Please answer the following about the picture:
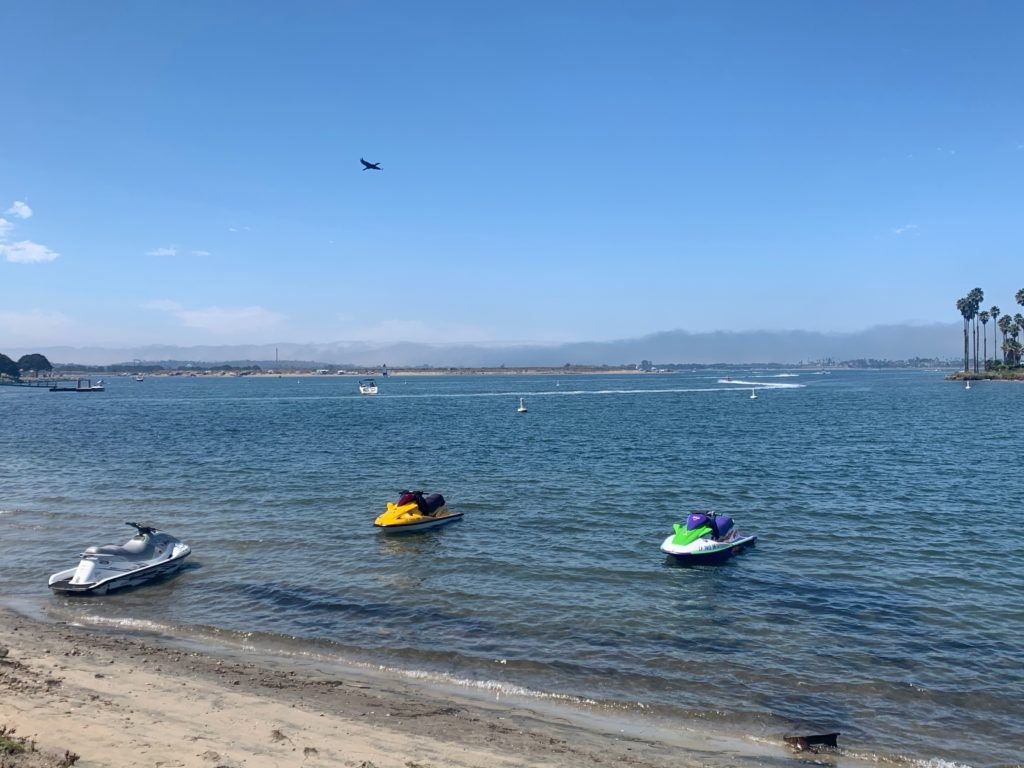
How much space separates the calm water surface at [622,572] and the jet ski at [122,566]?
2.08 feet

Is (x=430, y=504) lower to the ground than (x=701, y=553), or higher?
higher

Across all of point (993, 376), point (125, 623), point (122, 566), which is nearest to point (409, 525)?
point (122, 566)

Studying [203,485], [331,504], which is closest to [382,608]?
[331,504]

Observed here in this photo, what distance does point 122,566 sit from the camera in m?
21.4

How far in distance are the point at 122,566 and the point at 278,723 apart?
1258 centimetres

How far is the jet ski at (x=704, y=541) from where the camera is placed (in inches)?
906

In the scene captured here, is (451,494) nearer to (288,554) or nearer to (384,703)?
(288,554)

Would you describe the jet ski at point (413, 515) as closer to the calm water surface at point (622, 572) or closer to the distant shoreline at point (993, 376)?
the calm water surface at point (622, 572)

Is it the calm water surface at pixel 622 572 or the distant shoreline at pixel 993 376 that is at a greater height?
the distant shoreline at pixel 993 376

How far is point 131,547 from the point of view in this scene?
22.0m

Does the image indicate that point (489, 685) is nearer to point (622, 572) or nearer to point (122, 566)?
point (622, 572)

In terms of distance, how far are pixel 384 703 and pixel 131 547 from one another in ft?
43.0

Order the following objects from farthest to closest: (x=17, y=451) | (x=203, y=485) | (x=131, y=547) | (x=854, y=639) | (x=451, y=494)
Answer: (x=17, y=451) → (x=203, y=485) → (x=451, y=494) → (x=131, y=547) → (x=854, y=639)

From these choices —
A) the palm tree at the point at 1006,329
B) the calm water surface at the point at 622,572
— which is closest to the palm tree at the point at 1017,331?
the palm tree at the point at 1006,329
